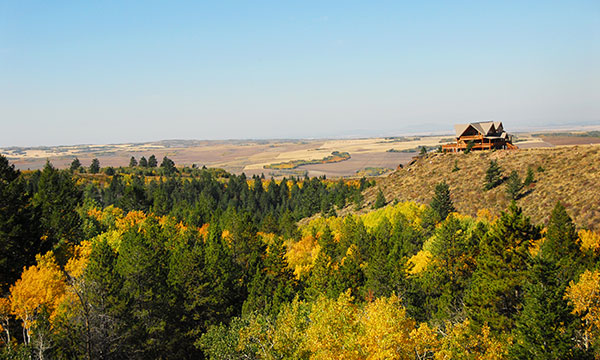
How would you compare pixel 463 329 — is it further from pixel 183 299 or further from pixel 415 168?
pixel 415 168

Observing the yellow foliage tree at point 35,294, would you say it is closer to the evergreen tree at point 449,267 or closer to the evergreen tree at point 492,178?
the evergreen tree at point 449,267

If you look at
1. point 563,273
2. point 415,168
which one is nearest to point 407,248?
point 563,273

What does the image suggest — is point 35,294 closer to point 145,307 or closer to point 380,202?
point 145,307

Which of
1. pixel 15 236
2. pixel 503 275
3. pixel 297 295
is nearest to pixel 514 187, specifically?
pixel 503 275

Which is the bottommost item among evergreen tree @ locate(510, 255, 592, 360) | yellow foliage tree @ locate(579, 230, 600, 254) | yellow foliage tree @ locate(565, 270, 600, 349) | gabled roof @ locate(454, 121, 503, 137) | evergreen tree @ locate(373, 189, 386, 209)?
evergreen tree @ locate(373, 189, 386, 209)

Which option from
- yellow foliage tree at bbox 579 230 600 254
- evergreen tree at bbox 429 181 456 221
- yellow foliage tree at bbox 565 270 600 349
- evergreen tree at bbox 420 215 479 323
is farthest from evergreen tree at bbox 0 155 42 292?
evergreen tree at bbox 429 181 456 221

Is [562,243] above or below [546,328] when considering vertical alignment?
below

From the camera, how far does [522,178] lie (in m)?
100

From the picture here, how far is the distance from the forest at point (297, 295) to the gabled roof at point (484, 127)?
6061 cm

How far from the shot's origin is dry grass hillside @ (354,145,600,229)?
7962 centimetres

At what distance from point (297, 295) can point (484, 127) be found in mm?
112225

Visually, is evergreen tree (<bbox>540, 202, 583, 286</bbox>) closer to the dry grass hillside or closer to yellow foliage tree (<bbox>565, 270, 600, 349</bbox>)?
yellow foliage tree (<bbox>565, 270, 600, 349</bbox>)

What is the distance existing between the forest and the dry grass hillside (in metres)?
16.3

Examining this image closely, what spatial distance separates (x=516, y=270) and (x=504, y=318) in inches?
186
